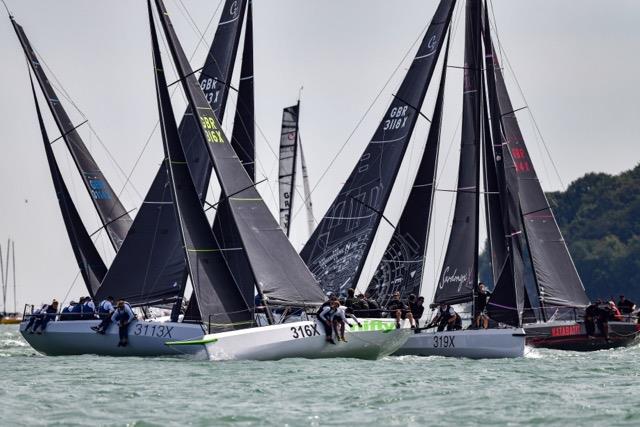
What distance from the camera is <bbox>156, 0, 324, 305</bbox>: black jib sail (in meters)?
36.0

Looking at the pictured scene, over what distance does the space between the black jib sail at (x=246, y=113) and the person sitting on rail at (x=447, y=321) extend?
615 cm

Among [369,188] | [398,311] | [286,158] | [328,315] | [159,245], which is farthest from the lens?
[286,158]

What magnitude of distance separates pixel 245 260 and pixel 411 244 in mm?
6055

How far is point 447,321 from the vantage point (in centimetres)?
3850

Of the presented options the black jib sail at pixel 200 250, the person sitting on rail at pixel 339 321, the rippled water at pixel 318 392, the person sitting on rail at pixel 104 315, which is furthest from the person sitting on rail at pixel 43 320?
the person sitting on rail at pixel 339 321

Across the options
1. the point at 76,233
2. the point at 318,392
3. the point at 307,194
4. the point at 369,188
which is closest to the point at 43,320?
the point at 76,233

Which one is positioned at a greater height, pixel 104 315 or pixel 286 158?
pixel 286 158

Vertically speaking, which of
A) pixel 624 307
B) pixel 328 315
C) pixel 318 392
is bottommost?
pixel 318 392

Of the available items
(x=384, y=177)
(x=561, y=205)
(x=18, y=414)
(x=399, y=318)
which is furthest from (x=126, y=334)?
(x=561, y=205)

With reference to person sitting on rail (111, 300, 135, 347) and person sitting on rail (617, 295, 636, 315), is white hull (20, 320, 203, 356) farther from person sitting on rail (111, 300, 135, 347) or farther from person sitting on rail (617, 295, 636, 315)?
person sitting on rail (617, 295, 636, 315)

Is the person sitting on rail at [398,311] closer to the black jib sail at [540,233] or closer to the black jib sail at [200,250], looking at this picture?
the black jib sail at [200,250]

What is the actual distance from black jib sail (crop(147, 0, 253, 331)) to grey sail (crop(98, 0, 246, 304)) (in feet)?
9.10

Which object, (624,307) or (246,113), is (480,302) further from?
(246,113)

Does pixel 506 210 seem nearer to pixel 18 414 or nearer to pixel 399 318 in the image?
pixel 399 318
